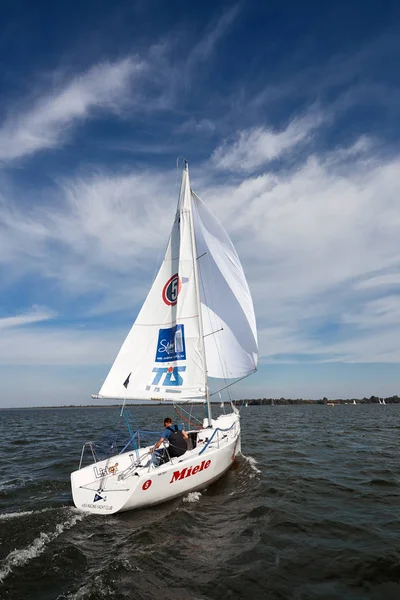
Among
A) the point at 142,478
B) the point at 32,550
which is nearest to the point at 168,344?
the point at 142,478

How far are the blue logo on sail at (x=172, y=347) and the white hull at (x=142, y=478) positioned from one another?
304 centimetres

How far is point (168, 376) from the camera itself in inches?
497

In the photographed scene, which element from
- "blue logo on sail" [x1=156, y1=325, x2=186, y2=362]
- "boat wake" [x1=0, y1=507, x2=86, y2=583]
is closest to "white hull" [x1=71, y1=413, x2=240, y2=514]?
"boat wake" [x1=0, y1=507, x2=86, y2=583]

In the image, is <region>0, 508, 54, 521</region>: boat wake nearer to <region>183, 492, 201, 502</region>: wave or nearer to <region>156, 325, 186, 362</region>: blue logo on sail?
<region>183, 492, 201, 502</region>: wave

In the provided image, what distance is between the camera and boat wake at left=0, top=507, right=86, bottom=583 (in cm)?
598

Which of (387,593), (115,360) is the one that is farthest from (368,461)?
(115,360)

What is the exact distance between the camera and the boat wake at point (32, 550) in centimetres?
598

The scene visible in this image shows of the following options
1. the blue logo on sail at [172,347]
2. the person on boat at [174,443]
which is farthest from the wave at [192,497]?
the blue logo on sail at [172,347]

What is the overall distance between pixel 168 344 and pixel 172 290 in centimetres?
202

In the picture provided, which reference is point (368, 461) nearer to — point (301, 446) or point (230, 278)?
point (301, 446)

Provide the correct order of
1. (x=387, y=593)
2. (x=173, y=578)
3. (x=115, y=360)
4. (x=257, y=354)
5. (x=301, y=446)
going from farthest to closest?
(x=301, y=446), (x=257, y=354), (x=115, y=360), (x=173, y=578), (x=387, y=593)

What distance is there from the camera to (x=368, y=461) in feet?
46.6

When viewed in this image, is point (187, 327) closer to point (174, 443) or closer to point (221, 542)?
point (174, 443)

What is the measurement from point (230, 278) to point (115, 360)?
5.53 metres
